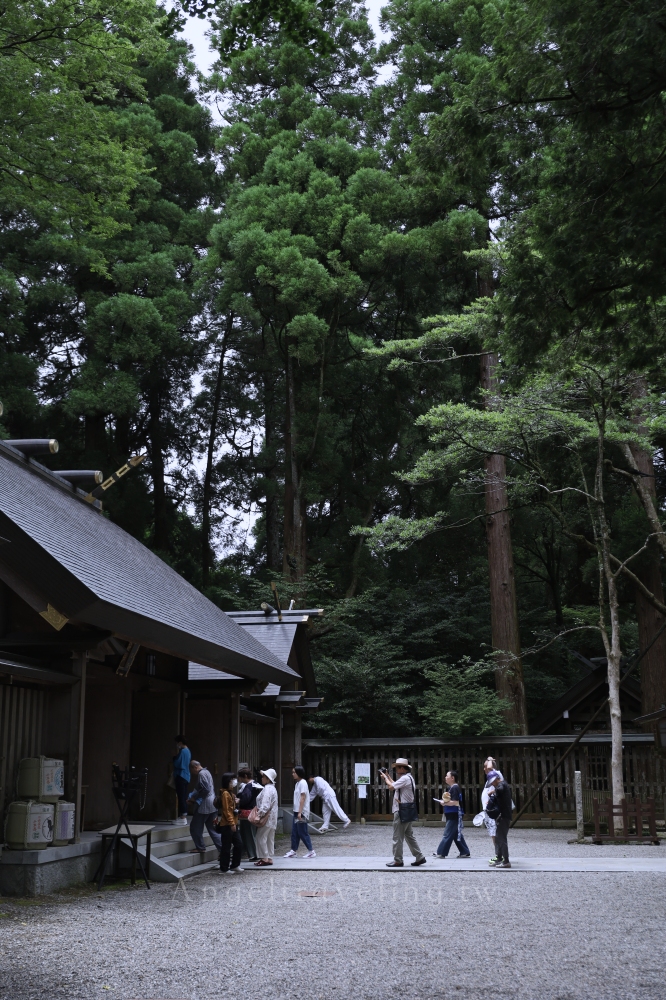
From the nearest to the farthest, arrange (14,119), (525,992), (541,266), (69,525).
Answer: (525,992)
(541,266)
(69,525)
(14,119)

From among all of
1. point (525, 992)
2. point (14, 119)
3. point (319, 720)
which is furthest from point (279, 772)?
point (525, 992)

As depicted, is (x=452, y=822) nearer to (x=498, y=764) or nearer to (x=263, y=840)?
(x=263, y=840)

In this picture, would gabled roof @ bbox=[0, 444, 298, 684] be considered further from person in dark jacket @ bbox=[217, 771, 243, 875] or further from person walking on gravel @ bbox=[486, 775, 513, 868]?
person walking on gravel @ bbox=[486, 775, 513, 868]

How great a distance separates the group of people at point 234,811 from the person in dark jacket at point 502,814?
2926mm

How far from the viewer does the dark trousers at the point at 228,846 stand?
11.4 meters

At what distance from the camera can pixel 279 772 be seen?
64.6ft

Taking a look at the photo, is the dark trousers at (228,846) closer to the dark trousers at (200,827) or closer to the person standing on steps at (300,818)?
the dark trousers at (200,827)

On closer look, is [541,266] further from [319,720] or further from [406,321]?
[406,321]

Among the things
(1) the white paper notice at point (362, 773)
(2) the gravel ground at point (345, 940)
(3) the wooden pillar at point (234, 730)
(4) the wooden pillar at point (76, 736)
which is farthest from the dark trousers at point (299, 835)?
(1) the white paper notice at point (362, 773)

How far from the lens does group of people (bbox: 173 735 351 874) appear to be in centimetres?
1151

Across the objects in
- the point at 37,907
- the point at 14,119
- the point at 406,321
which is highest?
the point at 406,321

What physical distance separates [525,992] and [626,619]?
25360 millimetres

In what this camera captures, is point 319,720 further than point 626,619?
No

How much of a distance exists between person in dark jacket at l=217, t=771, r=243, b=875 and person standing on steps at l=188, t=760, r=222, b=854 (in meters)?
0.22
